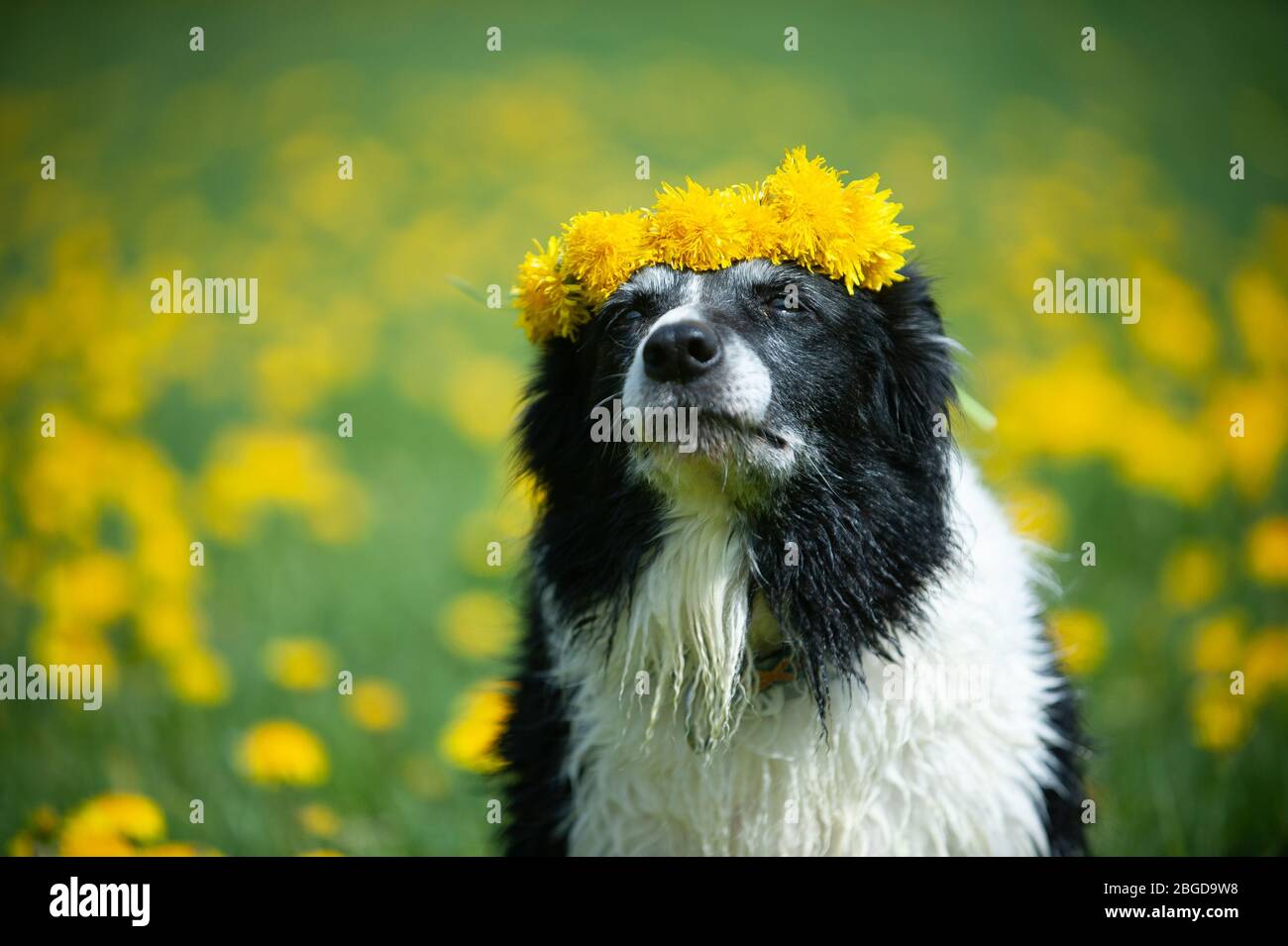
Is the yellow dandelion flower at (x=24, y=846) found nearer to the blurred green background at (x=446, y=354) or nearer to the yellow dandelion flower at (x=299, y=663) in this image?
the blurred green background at (x=446, y=354)

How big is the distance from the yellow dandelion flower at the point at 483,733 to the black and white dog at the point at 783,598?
0.38 m

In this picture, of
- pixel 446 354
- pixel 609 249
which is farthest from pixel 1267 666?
pixel 446 354

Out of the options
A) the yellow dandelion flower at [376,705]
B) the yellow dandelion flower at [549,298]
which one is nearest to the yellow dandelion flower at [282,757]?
the yellow dandelion flower at [376,705]

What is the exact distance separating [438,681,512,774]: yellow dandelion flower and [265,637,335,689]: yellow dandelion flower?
53 centimetres

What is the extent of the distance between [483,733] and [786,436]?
1685 mm

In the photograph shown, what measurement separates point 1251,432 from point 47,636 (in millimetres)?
4708

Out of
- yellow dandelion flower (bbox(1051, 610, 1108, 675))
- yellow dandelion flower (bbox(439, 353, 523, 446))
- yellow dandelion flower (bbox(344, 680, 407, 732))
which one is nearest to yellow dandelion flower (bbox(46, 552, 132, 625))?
yellow dandelion flower (bbox(344, 680, 407, 732))

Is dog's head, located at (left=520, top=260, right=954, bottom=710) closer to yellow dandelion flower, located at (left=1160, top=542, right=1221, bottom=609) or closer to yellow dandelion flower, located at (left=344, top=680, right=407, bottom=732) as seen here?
yellow dandelion flower, located at (left=344, top=680, right=407, bottom=732)

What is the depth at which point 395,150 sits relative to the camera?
9.20 m

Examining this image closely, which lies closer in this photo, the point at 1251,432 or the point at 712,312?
the point at 712,312

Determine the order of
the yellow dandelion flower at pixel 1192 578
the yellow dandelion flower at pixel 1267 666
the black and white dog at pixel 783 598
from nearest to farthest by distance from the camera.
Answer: the black and white dog at pixel 783 598 < the yellow dandelion flower at pixel 1267 666 < the yellow dandelion flower at pixel 1192 578

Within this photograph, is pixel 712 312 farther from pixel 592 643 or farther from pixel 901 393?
pixel 592 643

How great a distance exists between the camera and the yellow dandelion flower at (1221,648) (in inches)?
165

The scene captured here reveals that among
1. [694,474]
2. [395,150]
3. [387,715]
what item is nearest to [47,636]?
[387,715]
